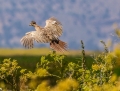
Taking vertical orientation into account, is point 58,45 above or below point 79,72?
above

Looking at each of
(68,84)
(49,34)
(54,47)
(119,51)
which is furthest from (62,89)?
(49,34)

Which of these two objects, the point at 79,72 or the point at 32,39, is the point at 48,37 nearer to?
the point at 32,39

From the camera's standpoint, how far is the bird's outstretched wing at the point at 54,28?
7501 mm

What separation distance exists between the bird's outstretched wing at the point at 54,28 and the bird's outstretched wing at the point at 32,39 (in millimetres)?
167

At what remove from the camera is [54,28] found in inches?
318

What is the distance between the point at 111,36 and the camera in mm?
4277

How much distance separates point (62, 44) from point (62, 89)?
395 centimetres

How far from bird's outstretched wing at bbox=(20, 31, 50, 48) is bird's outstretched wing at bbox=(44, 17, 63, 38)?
0.17m

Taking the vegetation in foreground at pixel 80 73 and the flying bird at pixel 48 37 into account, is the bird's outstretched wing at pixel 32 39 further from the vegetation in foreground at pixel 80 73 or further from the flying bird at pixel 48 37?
the vegetation in foreground at pixel 80 73

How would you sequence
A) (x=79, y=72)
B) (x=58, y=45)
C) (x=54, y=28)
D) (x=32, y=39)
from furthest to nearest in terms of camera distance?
(x=54, y=28) → (x=32, y=39) → (x=58, y=45) → (x=79, y=72)

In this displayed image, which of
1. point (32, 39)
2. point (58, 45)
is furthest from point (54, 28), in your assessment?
point (58, 45)

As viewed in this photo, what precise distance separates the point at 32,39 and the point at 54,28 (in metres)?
0.56

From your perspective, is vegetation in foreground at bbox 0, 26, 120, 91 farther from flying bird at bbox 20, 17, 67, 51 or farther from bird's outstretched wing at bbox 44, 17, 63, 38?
bird's outstretched wing at bbox 44, 17, 63, 38

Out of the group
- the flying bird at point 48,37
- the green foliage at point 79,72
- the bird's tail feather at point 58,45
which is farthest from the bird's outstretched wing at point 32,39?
the green foliage at point 79,72
